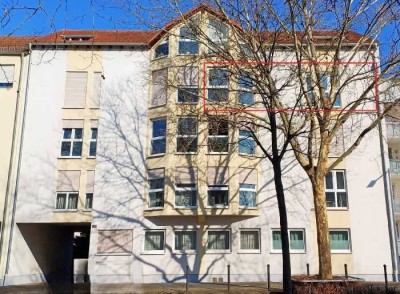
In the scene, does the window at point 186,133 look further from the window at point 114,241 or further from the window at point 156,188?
the window at point 114,241

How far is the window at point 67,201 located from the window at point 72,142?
198 cm

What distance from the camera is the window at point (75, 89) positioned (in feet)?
73.1

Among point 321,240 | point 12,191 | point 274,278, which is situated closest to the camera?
A: point 321,240

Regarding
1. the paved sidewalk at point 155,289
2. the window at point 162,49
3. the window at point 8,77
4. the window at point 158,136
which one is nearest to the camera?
the paved sidewalk at point 155,289

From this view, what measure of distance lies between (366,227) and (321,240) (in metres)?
8.36

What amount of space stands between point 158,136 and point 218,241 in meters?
5.89

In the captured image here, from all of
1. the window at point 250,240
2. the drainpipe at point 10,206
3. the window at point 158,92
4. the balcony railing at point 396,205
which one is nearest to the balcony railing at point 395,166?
the balcony railing at point 396,205

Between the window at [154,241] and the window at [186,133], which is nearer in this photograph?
the window at [186,133]

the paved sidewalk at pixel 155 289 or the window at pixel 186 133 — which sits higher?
the window at pixel 186 133

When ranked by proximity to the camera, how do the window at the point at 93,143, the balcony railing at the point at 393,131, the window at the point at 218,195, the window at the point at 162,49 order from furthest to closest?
1. the balcony railing at the point at 393,131
2. the window at the point at 162,49
3. the window at the point at 93,143
4. the window at the point at 218,195

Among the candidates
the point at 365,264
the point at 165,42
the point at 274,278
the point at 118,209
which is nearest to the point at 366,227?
the point at 365,264

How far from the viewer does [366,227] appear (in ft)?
66.0

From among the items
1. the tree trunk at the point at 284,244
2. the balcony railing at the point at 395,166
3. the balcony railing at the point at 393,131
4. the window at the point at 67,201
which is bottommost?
the tree trunk at the point at 284,244

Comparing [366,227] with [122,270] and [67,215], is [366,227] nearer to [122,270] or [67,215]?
[122,270]
